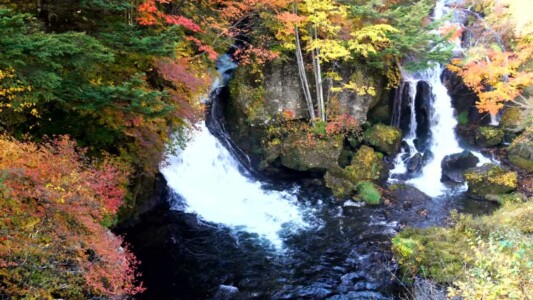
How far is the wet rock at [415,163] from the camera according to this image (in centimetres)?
1814

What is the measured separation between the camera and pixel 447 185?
1720cm

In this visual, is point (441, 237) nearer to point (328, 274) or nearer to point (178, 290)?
point (328, 274)

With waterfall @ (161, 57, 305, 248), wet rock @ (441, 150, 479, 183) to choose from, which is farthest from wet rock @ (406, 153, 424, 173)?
waterfall @ (161, 57, 305, 248)

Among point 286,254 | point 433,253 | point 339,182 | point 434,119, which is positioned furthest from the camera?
point 434,119

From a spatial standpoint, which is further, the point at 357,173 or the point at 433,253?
the point at 357,173

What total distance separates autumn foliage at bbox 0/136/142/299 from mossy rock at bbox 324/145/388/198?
10618 millimetres

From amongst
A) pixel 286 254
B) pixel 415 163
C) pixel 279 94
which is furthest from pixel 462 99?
pixel 286 254

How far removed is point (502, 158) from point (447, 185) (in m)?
3.46

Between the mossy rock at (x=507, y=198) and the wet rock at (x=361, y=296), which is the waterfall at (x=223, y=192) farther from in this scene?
the mossy rock at (x=507, y=198)

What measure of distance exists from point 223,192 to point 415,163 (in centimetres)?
967

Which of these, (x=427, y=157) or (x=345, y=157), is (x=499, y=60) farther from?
(x=345, y=157)

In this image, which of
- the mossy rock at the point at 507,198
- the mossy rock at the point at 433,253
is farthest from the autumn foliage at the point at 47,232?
the mossy rock at the point at 507,198

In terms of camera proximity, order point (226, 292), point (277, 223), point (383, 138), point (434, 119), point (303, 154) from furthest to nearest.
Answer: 1. point (434, 119)
2. point (383, 138)
3. point (303, 154)
4. point (277, 223)
5. point (226, 292)

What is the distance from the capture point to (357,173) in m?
17.0
